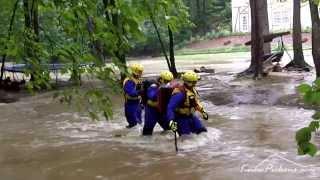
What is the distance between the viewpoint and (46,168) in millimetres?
9758

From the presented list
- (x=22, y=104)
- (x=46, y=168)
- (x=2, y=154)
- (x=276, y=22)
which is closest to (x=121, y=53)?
(x=46, y=168)

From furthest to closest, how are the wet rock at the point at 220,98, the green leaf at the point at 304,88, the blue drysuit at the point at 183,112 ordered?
1. the wet rock at the point at 220,98
2. the blue drysuit at the point at 183,112
3. the green leaf at the point at 304,88

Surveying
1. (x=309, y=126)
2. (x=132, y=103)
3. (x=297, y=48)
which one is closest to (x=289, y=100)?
(x=132, y=103)

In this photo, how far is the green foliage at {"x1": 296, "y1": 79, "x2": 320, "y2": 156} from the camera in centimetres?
276

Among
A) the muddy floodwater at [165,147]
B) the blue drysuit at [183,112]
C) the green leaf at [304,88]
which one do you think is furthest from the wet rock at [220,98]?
the green leaf at [304,88]

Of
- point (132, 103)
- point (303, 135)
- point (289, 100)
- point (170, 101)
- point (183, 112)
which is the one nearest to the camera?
point (303, 135)

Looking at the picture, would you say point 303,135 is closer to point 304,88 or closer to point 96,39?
point 304,88

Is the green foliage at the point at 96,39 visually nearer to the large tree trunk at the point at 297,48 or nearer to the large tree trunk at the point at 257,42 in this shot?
the large tree trunk at the point at 257,42

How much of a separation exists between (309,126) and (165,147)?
8.26 meters

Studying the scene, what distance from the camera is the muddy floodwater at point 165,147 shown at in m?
8.96

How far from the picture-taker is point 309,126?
277cm

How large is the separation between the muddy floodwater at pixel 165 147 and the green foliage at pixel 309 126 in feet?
17.8

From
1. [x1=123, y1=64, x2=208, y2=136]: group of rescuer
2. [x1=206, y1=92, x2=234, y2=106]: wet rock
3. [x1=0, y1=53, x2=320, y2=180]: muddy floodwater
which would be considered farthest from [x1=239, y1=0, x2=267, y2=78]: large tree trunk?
[x1=123, y1=64, x2=208, y2=136]: group of rescuer

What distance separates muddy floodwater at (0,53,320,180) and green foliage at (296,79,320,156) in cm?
542
